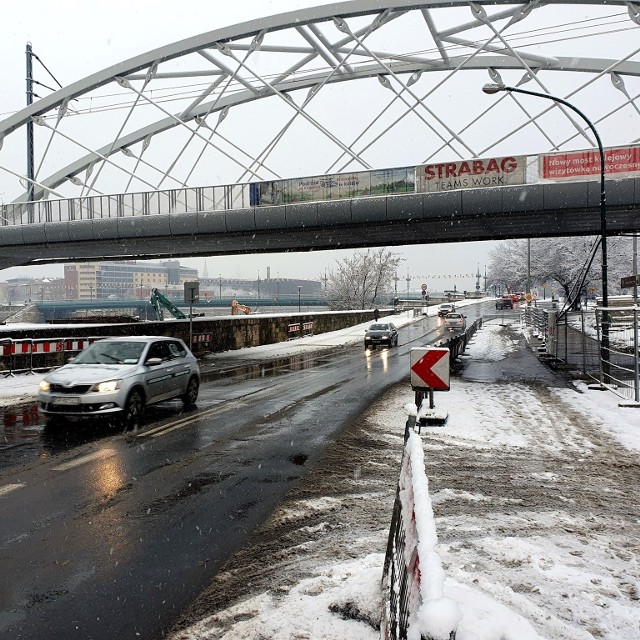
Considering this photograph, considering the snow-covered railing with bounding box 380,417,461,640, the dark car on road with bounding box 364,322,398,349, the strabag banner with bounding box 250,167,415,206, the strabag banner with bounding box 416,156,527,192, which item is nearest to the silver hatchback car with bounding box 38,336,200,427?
the snow-covered railing with bounding box 380,417,461,640

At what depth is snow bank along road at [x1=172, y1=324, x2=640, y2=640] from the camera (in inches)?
150

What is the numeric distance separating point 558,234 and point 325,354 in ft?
40.9

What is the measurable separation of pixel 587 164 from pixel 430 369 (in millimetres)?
14575

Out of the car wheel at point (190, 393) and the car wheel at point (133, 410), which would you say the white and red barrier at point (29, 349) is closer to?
the car wheel at point (190, 393)

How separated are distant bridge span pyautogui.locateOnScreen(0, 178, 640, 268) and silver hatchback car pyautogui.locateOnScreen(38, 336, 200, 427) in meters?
12.4

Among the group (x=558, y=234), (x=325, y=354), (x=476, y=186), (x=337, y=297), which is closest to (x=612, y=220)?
(x=558, y=234)

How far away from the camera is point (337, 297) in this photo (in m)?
98.9

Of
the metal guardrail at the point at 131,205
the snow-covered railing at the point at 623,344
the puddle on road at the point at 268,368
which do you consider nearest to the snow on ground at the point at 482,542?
the snow-covered railing at the point at 623,344

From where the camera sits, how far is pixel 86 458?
27.4 ft

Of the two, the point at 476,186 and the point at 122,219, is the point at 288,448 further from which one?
the point at 122,219

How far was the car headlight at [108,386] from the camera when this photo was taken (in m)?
10.3

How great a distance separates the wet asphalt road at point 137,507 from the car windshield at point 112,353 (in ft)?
4.32

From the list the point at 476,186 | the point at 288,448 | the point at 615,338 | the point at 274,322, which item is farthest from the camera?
the point at 274,322

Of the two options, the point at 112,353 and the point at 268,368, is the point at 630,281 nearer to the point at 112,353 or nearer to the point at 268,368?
the point at 268,368
